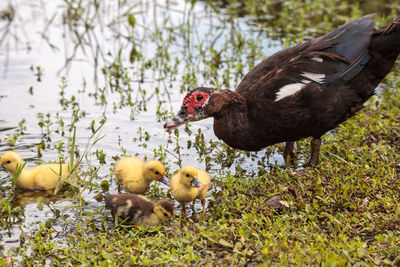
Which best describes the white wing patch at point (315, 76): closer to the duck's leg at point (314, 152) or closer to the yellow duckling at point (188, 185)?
the duck's leg at point (314, 152)

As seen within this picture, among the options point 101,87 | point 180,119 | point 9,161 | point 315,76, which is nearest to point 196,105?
point 180,119

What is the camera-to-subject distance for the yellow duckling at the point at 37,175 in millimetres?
5320

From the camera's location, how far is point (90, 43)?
30.9 ft

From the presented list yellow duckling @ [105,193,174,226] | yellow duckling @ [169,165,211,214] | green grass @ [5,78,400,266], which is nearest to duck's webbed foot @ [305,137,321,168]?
green grass @ [5,78,400,266]

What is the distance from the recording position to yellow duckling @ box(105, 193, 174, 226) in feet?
14.8

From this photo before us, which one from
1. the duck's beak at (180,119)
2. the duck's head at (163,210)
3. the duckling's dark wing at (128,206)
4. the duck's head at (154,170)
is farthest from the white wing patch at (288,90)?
the duckling's dark wing at (128,206)

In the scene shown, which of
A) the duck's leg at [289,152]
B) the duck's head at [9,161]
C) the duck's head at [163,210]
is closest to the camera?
the duck's head at [163,210]

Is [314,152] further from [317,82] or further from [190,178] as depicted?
[190,178]

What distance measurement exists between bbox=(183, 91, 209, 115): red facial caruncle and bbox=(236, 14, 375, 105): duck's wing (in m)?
0.43

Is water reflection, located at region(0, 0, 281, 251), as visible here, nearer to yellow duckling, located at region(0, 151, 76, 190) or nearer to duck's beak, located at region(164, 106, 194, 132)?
yellow duckling, located at region(0, 151, 76, 190)

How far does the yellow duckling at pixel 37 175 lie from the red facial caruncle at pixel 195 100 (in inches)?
52.8

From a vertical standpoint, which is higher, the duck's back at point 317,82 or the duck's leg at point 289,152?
the duck's back at point 317,82

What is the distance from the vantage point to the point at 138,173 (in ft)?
16.5

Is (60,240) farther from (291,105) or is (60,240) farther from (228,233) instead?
(291,105)
